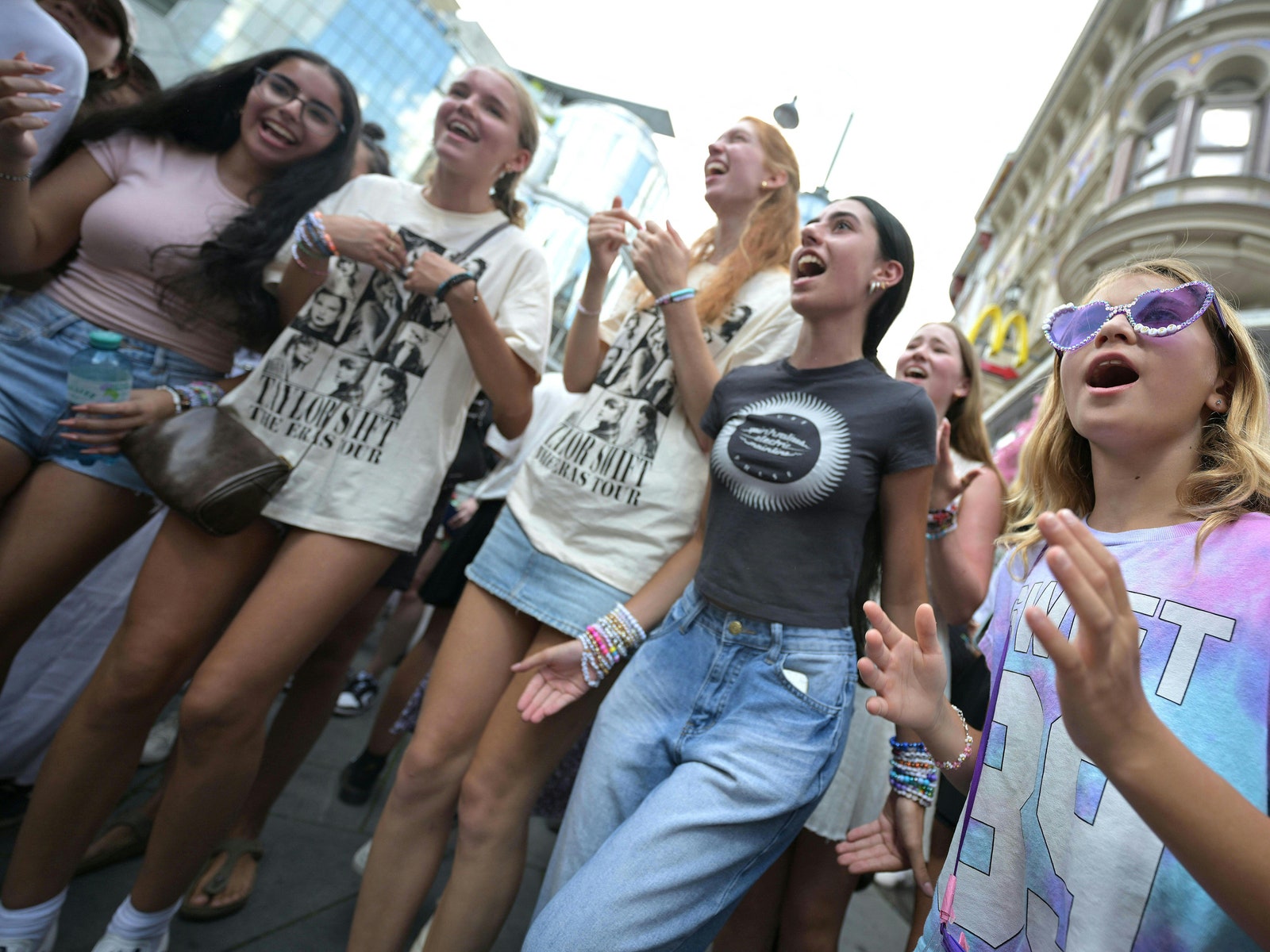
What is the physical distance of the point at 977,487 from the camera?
248cm

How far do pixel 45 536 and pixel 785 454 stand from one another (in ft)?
6.90

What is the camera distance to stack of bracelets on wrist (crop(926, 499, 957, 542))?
6.98 feet

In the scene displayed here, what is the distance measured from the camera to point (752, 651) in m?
1.62

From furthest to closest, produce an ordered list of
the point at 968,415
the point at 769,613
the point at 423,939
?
the point at 968,415 → the point at 423,939 → the point at 769,613

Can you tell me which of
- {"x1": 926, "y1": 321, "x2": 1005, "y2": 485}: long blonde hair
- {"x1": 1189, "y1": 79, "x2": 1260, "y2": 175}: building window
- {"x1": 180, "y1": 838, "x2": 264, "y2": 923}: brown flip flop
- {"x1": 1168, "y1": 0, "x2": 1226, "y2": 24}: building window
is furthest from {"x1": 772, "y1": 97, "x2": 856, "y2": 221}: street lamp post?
{"x1": 1168, "y1": 0, "x2": 1226, "y2": 24}: building window

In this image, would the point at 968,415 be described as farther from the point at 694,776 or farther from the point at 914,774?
the point at 694,776

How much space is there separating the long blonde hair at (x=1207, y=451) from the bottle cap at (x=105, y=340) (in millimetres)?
2459

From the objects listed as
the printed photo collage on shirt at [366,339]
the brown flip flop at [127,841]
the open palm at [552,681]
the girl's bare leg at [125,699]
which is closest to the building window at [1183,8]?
the printed photo collage on shirt at [366,339]

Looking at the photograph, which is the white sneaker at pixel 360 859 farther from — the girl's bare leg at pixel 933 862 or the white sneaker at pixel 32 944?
the girl's bare leg at pixel 933 862

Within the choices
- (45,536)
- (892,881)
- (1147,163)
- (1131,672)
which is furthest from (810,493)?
(1147,163)

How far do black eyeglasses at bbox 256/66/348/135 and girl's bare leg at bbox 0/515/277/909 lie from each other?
56.7 inches

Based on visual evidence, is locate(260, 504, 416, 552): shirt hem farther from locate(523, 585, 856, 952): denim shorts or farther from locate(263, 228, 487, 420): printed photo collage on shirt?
locate(523, 585, 856, 952): denim shorts

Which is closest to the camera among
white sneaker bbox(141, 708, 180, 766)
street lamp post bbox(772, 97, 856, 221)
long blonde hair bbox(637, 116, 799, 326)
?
long blonde hair bbox(637, 116, 799, 326)

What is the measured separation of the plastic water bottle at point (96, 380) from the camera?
81.4 inches
